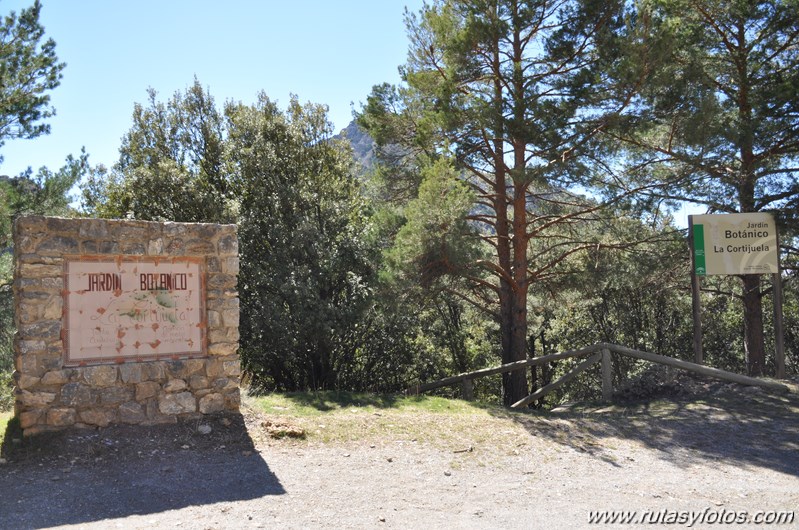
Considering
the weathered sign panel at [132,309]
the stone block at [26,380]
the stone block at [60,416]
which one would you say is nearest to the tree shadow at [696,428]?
the weathered sign panel at [132,309]

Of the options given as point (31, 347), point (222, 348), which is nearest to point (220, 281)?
point (222, 348)

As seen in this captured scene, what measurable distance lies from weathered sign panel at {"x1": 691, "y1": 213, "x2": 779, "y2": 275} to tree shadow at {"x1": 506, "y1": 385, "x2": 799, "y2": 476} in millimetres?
1867

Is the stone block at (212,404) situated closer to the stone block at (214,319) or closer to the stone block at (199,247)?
the stone block at (214,319)

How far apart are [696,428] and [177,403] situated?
609 centimetres

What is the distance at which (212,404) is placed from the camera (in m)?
6.64

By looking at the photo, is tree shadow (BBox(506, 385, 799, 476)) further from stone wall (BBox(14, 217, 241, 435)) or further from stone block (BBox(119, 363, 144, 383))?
stone block (BBox(119, 363, 144, 383))

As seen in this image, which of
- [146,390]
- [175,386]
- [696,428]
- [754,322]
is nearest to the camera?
[146,390]

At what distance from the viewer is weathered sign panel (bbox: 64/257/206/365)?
19.8 feet

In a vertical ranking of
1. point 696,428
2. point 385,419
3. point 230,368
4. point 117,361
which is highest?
point 117,361

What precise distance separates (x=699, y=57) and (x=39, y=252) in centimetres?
1036

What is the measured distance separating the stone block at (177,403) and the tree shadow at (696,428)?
3.91 m

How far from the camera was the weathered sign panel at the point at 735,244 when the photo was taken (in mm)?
9516

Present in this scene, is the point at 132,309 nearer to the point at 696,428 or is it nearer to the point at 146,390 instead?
Answer: the point at 146,390

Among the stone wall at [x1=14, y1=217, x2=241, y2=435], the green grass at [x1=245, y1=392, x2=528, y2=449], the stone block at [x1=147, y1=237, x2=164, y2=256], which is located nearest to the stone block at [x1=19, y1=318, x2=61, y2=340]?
the stone wall at [x1=14, y1=217, x2=241, y2=435]
